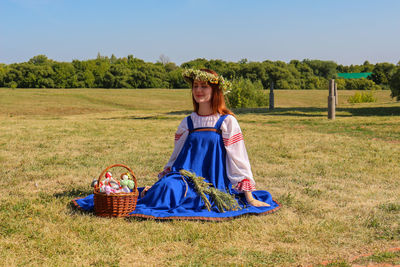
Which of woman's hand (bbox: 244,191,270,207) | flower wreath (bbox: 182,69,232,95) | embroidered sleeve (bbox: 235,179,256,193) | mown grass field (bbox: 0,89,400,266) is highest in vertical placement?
flower wreath (bbox: 182,69,232,95)

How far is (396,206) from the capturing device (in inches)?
220

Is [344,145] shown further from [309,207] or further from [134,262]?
[134,262]

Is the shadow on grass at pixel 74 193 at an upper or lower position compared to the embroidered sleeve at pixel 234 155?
lower

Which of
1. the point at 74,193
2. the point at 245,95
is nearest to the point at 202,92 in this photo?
the point at 74,193

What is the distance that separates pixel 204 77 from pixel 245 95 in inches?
1058

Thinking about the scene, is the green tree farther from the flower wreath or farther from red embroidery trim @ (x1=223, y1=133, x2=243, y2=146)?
red embroidery trim @ (x1=223, y1=133, x2=243, y2=146)

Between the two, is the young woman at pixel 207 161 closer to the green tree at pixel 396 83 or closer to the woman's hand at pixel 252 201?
the woman's hand at pixel 252 201

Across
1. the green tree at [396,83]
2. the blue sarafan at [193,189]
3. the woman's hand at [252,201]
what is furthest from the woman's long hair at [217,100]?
the green tree at [396,83]

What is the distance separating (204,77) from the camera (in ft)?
18.1

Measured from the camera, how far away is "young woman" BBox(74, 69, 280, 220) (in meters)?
5.22

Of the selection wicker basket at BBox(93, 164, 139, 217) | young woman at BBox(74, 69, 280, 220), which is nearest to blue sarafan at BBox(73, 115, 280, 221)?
young woman at BBox(74, 69, 280, 220)

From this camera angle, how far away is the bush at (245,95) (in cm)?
3120

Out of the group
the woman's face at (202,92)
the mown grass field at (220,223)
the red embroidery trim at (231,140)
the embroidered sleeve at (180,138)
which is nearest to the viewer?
the mown grass field at (220,223)

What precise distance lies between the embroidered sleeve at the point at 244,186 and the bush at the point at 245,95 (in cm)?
2511
